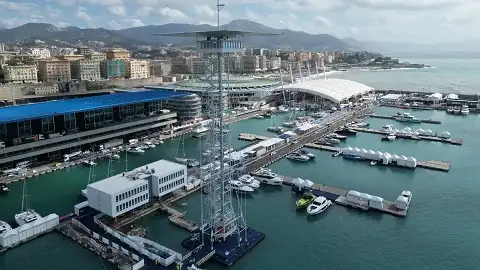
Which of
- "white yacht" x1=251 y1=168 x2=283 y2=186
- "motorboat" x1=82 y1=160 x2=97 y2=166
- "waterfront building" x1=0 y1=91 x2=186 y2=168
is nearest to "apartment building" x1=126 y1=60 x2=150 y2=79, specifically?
"waterfront building" x1=0 y1=91 x2=186 y2=168

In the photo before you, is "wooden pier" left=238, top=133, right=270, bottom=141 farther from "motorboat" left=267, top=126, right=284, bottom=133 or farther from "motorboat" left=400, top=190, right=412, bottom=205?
"motorboat" left=400, top=190, right=412, bottom=205

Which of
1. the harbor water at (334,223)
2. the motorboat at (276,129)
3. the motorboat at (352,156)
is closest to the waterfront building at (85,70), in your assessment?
the motorboat at (276,129)

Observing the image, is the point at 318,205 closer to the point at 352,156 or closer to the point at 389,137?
the point at 352,156

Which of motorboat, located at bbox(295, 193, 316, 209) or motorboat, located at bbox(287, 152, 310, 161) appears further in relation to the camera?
motorboat, located at bbox(287, 152, 310, 161)

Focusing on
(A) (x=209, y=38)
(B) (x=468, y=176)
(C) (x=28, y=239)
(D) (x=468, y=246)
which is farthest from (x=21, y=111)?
(B) (x=468, y=176)

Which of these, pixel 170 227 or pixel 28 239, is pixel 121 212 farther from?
pixel 28 239

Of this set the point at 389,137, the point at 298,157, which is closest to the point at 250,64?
the point at 389,137
